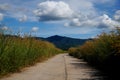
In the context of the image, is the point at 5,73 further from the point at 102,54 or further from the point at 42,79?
the point at 102,54

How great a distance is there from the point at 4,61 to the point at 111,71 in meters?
5.64

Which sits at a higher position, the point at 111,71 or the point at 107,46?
the point at 107,46

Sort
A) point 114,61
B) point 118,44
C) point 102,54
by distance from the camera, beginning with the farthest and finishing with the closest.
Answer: point 102,54 < point 114,61 < point 118,44

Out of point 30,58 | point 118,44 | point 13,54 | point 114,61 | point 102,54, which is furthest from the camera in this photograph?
point 30,58

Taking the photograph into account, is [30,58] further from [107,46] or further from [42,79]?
[42,79]

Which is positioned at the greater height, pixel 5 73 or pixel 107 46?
pixel 107 46

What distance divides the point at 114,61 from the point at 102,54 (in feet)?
12.1

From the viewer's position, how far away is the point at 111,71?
17859 millimetres

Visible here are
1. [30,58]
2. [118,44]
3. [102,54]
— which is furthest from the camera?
[30,58]

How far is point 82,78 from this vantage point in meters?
16.5

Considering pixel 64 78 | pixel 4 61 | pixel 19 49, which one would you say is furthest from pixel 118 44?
pixel 19 49

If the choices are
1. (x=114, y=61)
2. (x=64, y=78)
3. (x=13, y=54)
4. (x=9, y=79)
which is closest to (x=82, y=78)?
(x=64, y=78)

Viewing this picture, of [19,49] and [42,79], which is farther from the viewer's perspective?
[19,49]

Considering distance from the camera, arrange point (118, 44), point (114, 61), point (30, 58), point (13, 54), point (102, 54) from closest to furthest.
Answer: point (118, 44) < point (114, 61) < point (13, 54) < point (102, 54) < point (30, 58)
